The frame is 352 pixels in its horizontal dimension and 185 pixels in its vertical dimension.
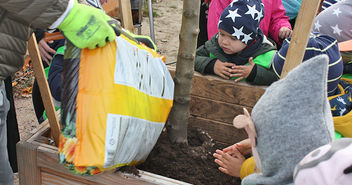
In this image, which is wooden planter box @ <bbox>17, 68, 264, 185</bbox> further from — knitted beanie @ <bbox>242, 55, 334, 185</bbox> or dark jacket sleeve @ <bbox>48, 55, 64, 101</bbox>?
knitted beanie @ <bbox>242, 55, 334, 185</bbox>

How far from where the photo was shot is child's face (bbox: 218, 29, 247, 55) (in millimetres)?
1777

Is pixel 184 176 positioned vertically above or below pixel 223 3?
below

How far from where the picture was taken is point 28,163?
4.31ft

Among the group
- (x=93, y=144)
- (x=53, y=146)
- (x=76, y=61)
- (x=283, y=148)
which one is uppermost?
(x=76, y=61)

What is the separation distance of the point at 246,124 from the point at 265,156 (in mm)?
100

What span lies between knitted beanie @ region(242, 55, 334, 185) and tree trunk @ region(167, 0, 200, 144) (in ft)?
2.16

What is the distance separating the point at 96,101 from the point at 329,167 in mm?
730

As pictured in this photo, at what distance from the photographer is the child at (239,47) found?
5.66 feet

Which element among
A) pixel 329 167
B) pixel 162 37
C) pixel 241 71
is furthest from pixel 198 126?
pixel 162 37

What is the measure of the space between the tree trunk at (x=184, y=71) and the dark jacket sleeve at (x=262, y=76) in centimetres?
40

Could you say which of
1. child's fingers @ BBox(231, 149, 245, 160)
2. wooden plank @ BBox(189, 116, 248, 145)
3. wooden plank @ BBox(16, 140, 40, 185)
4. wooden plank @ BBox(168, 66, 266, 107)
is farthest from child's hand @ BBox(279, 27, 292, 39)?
wooden plank @ BBox(16, 140, 40, 185)

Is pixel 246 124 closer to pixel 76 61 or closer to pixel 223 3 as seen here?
pixel 76 61

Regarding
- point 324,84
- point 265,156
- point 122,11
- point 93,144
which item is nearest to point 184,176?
point 93,144

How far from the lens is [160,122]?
1.38m
